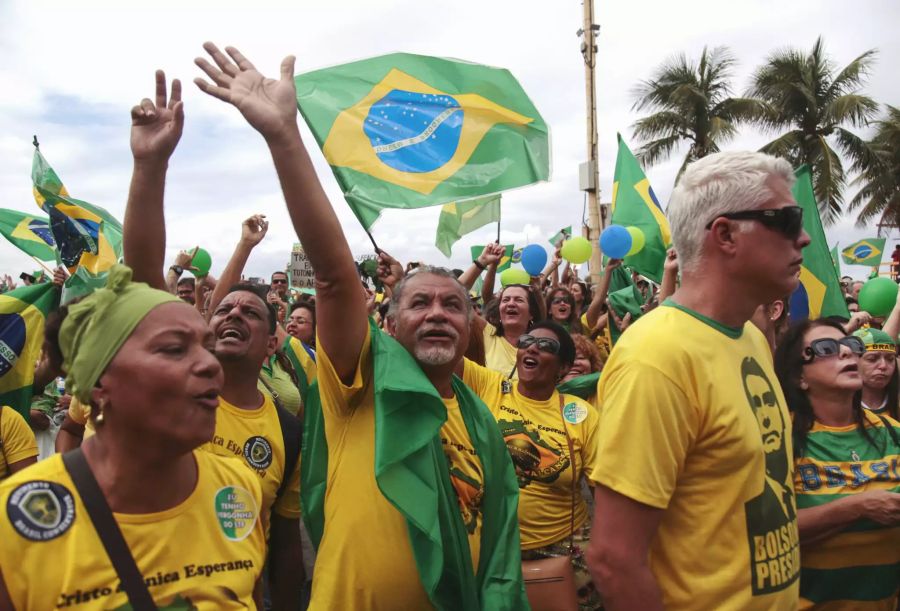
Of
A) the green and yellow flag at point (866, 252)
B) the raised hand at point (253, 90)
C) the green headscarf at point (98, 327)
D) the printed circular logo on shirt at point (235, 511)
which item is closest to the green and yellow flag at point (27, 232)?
the raised hand at point (253, 90)

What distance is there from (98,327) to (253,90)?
2.89 feet

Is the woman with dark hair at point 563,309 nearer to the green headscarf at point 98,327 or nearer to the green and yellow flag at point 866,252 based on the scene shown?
the green headscarf at point 98,327

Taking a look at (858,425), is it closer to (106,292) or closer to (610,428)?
(610,428)

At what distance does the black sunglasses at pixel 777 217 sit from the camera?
1908mm

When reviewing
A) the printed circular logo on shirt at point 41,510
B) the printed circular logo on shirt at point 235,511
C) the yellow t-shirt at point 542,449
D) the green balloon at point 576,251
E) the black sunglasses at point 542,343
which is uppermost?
the green balloon at point 576,251

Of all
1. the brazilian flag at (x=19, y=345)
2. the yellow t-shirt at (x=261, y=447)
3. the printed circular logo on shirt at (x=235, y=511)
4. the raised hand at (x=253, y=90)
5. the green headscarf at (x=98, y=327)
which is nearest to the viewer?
the green headscarf at (x=98, y=327)

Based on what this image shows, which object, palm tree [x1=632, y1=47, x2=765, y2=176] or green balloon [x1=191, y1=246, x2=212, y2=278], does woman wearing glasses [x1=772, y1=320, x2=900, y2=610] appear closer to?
green balloon [x1=191, y1=246, x2=212, y2=278]

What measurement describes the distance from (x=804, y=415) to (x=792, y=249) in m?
1.26

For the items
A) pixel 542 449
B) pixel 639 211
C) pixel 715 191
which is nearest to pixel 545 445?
pixel 542 449

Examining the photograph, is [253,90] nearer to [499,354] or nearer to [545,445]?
[545,445]

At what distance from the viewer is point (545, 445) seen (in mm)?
3619

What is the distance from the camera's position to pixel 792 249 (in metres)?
1.95

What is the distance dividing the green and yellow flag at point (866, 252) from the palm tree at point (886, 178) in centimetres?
Answer: 1704

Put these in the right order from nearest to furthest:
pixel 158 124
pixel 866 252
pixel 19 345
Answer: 1. pixel 158 124
2. pixel 19 345
3. pixel 866 252
